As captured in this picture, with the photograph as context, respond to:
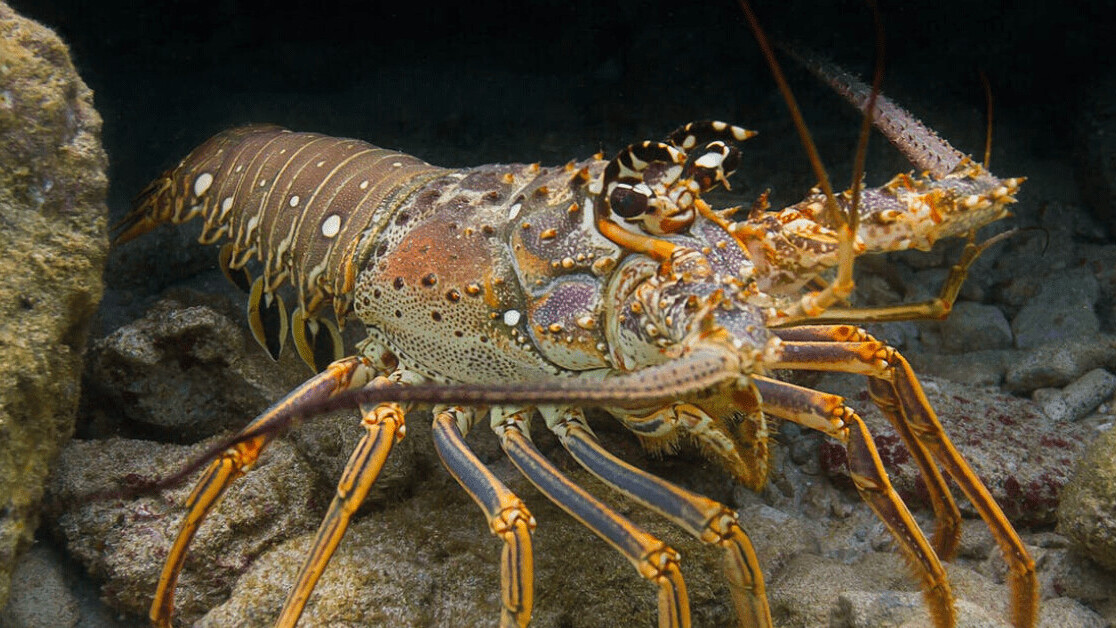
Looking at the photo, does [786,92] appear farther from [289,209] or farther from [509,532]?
[289,209]

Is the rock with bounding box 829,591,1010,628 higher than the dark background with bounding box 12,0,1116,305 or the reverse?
the reverse

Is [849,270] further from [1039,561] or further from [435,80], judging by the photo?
[435,80]

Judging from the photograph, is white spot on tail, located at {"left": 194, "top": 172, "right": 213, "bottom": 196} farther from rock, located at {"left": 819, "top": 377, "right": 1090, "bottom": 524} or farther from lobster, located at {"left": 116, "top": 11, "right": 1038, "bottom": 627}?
rock, located at {"left": 819, "top": 377, "right": 1090, "bottom": 524}

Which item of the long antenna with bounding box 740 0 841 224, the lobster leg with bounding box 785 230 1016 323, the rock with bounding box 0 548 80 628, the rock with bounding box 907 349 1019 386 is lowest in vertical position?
the rock with bounding box 0 548 80 628

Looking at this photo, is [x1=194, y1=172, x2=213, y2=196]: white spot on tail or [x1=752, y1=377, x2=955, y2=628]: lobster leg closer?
[x1=752, y1=377, x2=955, y2=628]: lobster leg

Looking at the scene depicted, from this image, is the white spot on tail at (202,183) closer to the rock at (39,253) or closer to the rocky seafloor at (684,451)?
the rocky seafloor at (684,451)

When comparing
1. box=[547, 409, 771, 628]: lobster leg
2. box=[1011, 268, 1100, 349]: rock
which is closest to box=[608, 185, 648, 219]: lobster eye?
box=[547, 409, 771, 628]: lobster leg
